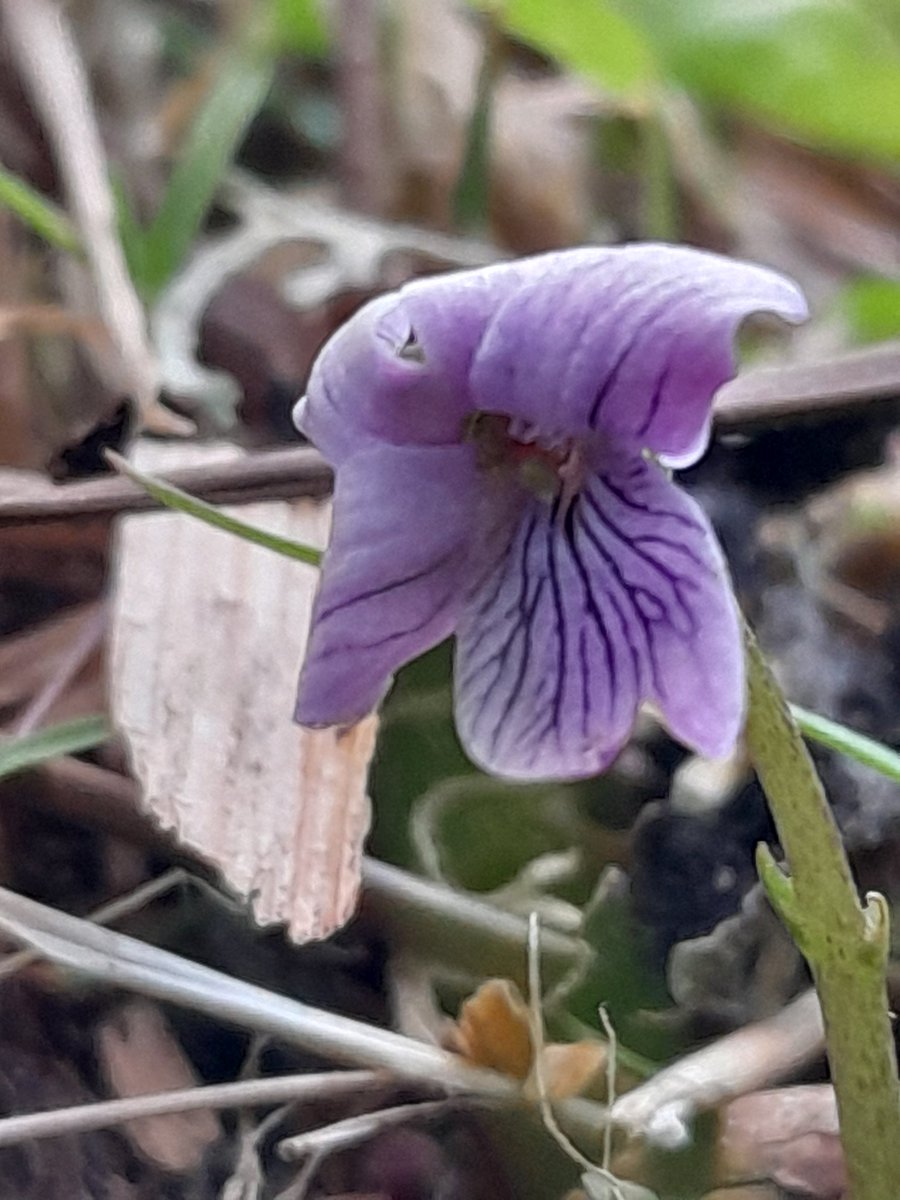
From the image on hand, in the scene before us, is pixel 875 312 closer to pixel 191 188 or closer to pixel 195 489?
pixel 191 188

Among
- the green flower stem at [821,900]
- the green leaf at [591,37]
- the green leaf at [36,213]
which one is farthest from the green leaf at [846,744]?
the green leaf at [591,37]

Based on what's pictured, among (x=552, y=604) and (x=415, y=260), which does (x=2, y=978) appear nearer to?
(x=552, y=604)

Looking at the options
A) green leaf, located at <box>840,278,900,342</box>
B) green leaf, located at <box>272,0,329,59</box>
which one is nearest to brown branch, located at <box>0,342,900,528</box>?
green leaf, located at <box>840,278,900,342</box>

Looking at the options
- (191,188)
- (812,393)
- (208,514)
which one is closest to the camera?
(208,514)

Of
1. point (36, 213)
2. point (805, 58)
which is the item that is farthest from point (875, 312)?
point (36, 213)

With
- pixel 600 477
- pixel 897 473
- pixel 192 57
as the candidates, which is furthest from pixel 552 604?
pixel 192 57

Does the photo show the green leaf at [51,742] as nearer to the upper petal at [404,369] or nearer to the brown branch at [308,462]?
the brown branch at [308,462]
